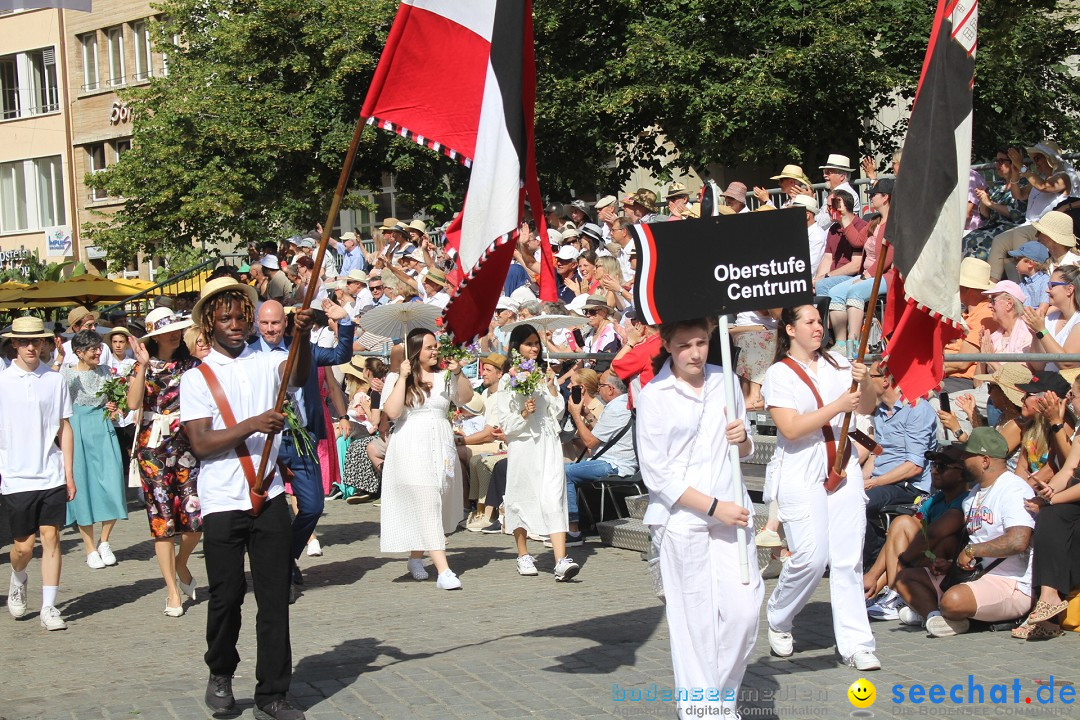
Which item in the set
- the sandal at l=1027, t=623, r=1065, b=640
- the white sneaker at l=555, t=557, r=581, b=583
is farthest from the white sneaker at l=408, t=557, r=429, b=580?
the sandal at l=1027, t=623, r=1065, b=640

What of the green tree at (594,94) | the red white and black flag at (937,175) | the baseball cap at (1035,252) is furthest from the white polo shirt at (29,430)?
the green tree at (594,94)

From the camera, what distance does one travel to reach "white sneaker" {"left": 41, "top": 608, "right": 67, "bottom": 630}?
965 cm

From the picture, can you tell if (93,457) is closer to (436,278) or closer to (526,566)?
(526,566)

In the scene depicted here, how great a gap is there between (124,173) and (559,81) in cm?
1258

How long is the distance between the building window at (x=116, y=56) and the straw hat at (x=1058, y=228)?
39592 mm

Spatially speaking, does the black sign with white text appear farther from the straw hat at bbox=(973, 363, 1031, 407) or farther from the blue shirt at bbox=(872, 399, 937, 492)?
the blue shirt at bbox=(872, 399, 937, 492)

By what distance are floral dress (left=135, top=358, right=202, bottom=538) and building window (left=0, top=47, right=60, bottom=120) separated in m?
41.4

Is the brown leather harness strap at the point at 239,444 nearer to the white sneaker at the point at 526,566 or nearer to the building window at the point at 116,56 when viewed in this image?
the white sneaker at the point at 526,566

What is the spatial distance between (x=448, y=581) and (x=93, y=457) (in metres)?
4.30

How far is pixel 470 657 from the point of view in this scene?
26.5 feet

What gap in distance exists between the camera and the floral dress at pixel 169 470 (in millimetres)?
9828

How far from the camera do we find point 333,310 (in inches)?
427

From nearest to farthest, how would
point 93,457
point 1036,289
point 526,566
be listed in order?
point 526,566 → point 1036,289 → point 93,457

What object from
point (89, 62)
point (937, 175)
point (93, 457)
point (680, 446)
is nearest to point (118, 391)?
point (93, 457)
